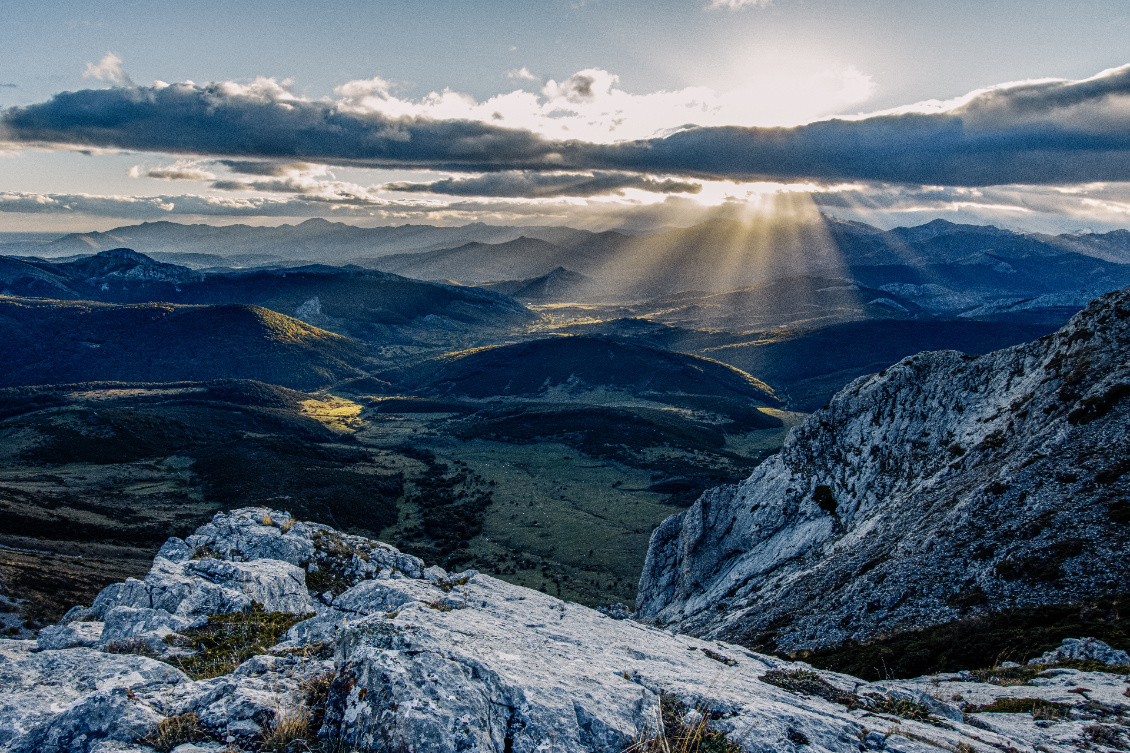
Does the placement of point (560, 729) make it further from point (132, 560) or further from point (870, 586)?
point (132, 560)

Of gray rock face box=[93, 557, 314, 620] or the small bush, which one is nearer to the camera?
the small bush

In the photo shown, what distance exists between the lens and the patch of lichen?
55.8 ft

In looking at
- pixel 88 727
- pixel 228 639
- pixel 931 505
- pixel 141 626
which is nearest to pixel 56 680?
pixel 88 727

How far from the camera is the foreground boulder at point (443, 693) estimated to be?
1110 cm

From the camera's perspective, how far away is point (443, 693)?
38.1 ft

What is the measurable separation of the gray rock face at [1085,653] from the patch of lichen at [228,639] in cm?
3470

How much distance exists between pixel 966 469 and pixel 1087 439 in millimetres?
8971

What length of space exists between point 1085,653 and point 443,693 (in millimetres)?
32681

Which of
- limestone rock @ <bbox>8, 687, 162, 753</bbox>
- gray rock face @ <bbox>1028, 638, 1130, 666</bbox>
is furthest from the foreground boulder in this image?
gray rock face @ <bbox>1028, 638, 1130, 666</bbox>

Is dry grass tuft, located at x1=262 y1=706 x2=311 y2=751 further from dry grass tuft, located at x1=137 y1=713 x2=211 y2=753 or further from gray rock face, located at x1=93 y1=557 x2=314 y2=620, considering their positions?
gray rock face, located at x1=93 y1=557 x2=314 y2=620

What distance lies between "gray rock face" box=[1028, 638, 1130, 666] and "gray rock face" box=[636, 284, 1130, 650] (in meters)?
6.85

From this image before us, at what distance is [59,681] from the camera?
1434cm

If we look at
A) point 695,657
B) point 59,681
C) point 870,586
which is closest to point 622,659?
point 695,657

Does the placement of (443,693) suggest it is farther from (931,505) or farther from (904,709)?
(931,505)
